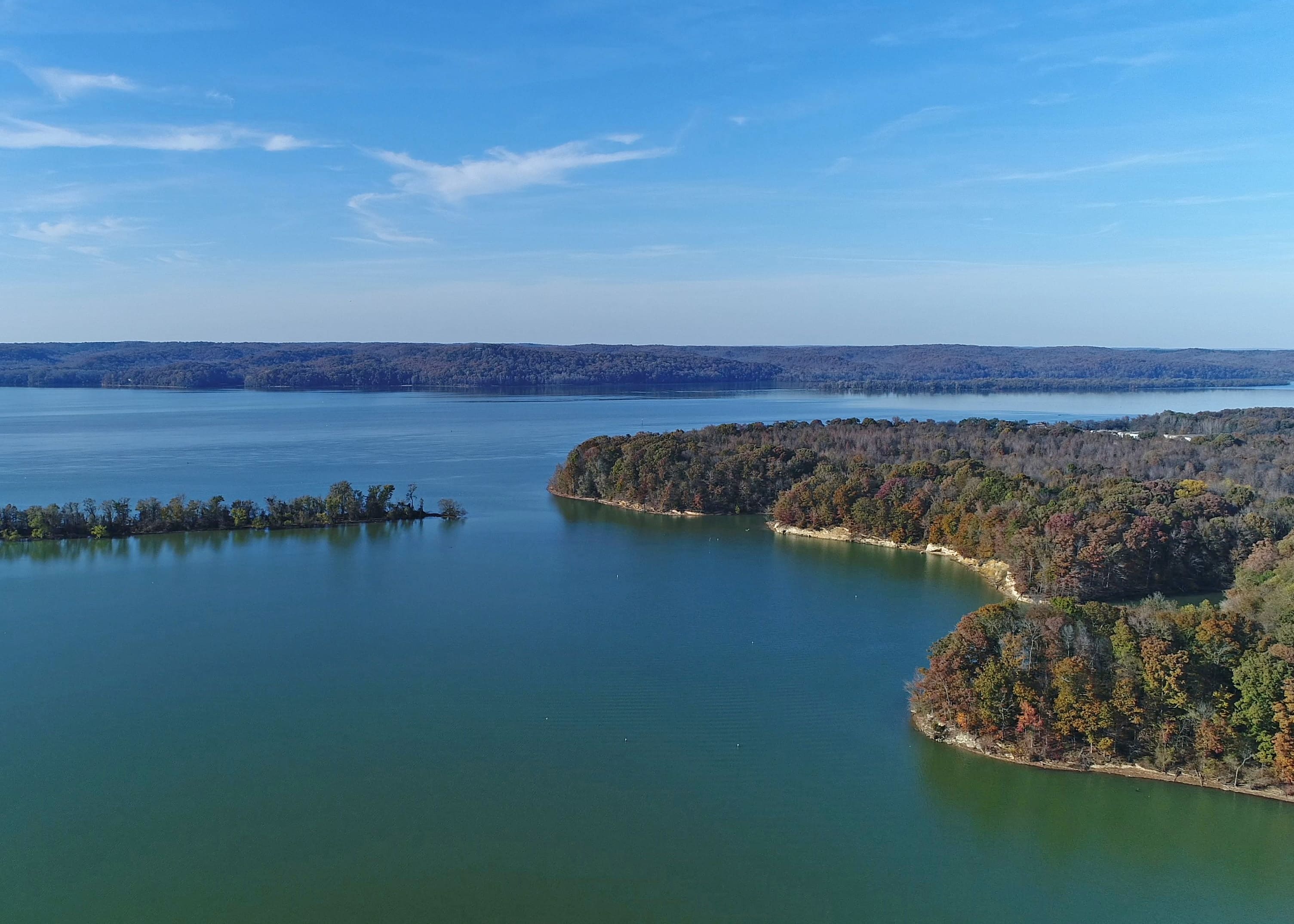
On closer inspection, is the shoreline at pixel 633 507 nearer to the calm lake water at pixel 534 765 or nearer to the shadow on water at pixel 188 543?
the shadow on water at pixel 188 543

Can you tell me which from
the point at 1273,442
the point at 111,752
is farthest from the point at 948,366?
the point at 111,752

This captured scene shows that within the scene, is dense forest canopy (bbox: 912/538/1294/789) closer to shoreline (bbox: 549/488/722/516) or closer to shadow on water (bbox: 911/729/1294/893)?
shadow on water (bbox: 911/729/1294/893)

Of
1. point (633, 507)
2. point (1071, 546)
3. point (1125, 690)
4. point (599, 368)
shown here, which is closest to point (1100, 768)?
point (1125, 690)

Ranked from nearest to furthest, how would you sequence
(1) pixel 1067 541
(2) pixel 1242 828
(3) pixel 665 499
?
(2) pixel 1242 828 < (1) pixel 1067 541 < (3) pixel 665 499

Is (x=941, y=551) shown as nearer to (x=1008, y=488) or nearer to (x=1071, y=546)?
(x=1008, y=488)

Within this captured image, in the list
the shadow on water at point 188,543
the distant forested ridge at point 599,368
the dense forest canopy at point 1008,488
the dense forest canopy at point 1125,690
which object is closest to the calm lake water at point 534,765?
the shadow on water at point 188,543

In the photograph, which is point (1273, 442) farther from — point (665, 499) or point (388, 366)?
point (388, 366)
